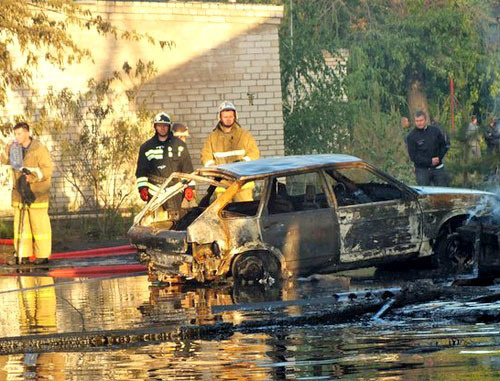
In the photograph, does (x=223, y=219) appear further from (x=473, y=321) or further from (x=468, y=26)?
(x=468, y=26)

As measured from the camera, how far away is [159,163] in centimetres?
1781

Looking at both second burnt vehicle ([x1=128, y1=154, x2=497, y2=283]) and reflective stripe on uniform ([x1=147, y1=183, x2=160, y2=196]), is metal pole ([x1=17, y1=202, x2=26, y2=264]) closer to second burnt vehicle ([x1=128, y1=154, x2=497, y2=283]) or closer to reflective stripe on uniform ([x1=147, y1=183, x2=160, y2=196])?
reflective stripe on uniform ([x1=147, y1=183, x2=160, y2=196])

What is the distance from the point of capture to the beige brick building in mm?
26984

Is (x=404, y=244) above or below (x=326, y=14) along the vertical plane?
below

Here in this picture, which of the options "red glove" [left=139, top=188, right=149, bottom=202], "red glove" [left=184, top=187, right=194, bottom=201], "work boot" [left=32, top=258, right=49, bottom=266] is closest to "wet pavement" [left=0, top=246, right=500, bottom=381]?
"red glove" [left=184, top=187, right=194, bottom=201]

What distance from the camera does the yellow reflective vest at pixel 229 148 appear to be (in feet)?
58.2

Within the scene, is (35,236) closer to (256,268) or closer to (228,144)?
(228,144)

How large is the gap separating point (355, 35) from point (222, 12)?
60.5 feet

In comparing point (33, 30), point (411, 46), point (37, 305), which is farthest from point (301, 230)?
point (411, 46)

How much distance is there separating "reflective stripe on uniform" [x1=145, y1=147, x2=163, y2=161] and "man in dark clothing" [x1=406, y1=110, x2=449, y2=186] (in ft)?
14.4

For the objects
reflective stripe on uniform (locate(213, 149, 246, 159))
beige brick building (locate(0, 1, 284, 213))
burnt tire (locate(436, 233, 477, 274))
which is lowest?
burnt tire (locate(436, 233, 477, 274))

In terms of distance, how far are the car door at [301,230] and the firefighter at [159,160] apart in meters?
3.02

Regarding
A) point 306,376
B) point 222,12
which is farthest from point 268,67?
point 306,376

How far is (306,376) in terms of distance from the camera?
29.6ft
